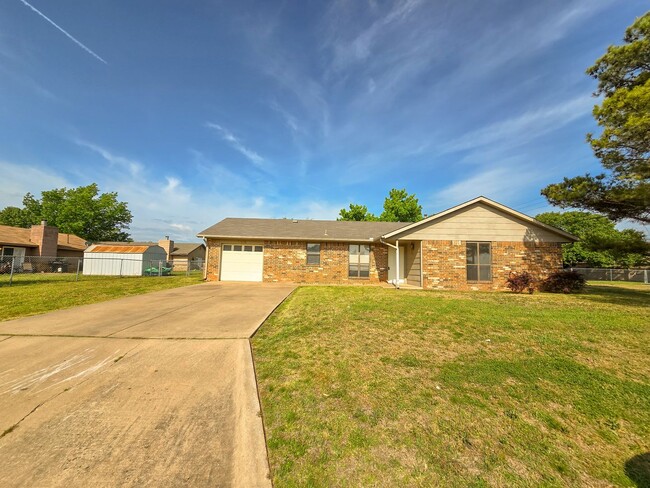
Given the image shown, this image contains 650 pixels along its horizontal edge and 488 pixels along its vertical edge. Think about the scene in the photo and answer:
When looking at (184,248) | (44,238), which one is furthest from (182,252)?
(44,238)

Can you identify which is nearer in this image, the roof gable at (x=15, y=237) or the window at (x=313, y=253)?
the window at (x=313, y=253)

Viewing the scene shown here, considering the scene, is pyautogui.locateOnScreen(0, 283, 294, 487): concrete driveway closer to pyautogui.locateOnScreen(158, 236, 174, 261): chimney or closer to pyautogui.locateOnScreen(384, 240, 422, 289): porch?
pyautogui.locateOnScreen(384, 240, 422, 289): porch

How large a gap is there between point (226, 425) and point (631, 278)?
38.5 meters

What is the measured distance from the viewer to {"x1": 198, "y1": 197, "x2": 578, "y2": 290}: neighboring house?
41.6ft

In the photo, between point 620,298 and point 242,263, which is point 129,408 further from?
point 620,298

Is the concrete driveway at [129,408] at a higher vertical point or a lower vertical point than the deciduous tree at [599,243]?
lower

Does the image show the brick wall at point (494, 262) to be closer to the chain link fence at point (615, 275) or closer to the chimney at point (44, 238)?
the chain link fence at point (615, 275)

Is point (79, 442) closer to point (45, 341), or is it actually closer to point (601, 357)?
point (45, 341)

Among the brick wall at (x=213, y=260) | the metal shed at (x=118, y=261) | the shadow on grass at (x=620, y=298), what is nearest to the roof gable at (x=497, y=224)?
the shadow on grass at (x=620, y=298)

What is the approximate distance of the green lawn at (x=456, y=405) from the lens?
2016mm

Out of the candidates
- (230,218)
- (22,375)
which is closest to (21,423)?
(22,375)

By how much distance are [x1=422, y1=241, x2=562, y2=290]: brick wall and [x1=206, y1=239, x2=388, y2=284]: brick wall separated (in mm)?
3238

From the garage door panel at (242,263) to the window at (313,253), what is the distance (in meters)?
2.77

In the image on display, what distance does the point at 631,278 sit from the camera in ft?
84.9
